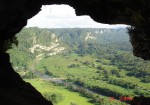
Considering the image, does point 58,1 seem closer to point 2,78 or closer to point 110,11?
point 110,11

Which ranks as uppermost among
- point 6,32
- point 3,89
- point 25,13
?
point 25,13

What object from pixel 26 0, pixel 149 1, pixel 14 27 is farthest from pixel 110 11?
pixel 14 27

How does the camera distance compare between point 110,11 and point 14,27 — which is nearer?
point 110,11

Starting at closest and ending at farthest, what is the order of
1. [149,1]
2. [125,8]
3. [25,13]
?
[149,1]
[125,8]
[25,13]

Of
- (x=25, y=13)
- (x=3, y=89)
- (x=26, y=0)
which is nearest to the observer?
(x=3, y=89)

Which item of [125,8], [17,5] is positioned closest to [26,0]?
[17,5]

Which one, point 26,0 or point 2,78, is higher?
point 26,0
